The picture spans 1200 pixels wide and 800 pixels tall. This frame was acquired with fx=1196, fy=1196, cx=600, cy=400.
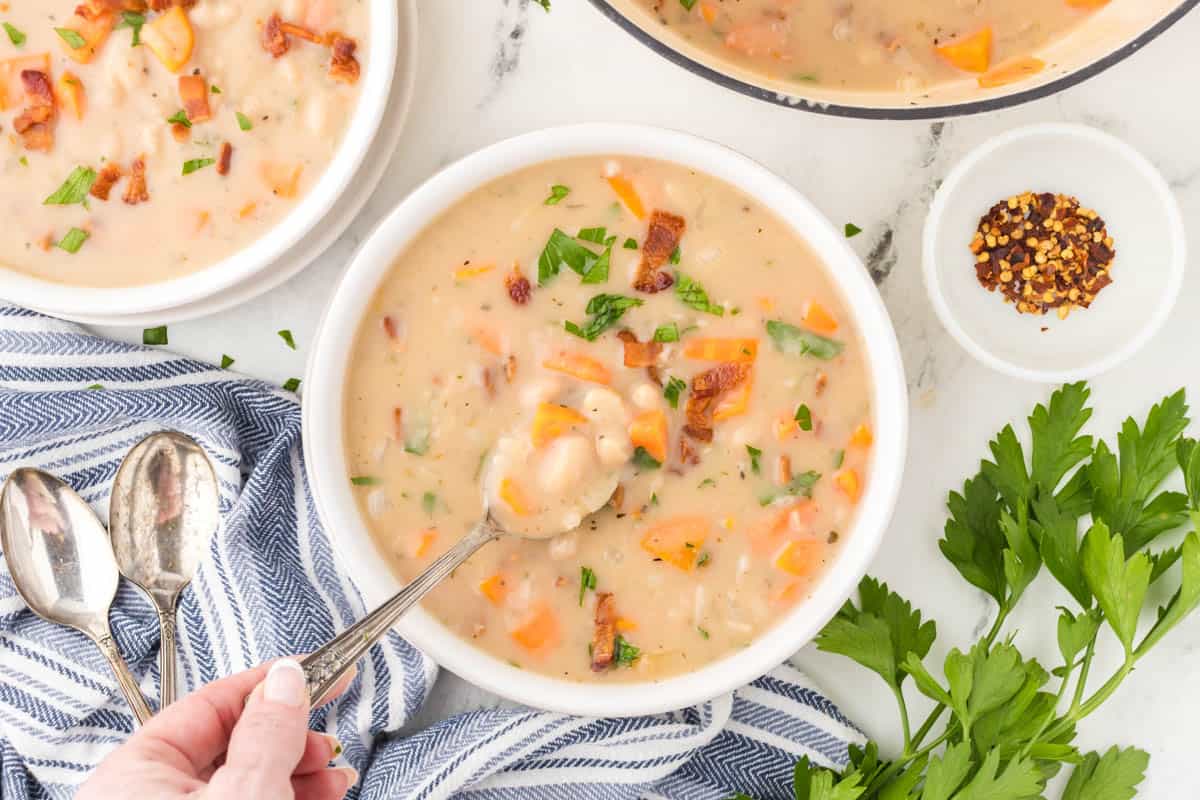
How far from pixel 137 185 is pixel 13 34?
36cm

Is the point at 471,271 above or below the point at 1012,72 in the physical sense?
below

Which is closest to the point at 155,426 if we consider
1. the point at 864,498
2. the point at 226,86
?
the point at 226,86

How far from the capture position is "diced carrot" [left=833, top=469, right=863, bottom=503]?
83.4 inches

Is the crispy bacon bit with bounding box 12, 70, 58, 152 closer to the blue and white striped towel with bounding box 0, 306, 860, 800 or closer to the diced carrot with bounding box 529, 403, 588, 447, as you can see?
the blue and white striped towel with bounding box 0, 306, 860, 800

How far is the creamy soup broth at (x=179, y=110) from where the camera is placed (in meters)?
2.23

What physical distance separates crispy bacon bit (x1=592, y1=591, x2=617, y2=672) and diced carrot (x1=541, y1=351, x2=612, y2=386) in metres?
0.38

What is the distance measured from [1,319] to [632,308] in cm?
124

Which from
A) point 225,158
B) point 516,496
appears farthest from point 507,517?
point 225,158

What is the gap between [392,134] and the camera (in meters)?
2.29

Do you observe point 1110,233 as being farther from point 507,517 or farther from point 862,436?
point 507,517

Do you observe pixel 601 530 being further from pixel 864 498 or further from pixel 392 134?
pixel 392 134

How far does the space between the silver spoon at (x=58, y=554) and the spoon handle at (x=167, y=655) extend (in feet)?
0.26

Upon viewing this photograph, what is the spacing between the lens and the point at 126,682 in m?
2.24

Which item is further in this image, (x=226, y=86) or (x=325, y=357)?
(x=226, y=86)
